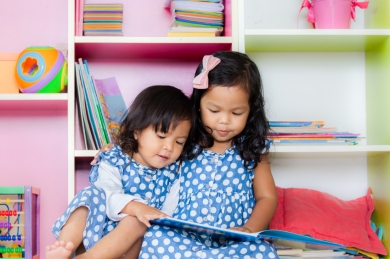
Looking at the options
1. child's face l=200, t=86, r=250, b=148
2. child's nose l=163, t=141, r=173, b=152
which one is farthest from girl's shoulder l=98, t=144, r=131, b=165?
child's face l=200, t=86, r=250, b=148

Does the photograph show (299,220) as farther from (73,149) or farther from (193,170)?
(73,149)

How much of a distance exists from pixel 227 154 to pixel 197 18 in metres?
0.49

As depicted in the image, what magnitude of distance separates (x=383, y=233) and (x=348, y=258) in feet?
0.78

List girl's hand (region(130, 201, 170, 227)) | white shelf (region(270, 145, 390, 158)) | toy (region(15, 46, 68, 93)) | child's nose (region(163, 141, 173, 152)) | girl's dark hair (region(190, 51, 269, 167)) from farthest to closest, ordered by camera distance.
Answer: toy (region(15, 46, 68, 93))
white shelf (region(270, 145, 390, 158))
girl's dark hair (region(190, 51, 269, 167))
child's nose (region(163, 141, 173, 152))
girl's hand (region(130, 201, 170, 227))

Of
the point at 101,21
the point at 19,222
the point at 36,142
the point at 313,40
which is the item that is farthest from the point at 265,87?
the point at 19,222

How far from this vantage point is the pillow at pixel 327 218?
1942 millimetres

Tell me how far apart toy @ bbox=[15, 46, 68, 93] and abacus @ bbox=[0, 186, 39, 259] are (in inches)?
13.2

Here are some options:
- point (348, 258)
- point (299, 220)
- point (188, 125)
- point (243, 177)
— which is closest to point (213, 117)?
point (188, 125)

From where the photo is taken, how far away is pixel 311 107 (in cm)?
228

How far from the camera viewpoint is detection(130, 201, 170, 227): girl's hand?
1507 millimetres

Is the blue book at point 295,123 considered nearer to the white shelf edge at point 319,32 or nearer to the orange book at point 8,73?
the white shelf edge at point 319,32

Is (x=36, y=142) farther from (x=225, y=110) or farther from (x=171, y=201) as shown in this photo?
(x=225, y=110)

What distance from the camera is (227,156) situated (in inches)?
74.0

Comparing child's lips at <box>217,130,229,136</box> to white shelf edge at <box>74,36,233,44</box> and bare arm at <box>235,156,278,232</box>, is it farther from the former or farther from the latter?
white shelf edge at <box>74,36,233,44</box>
